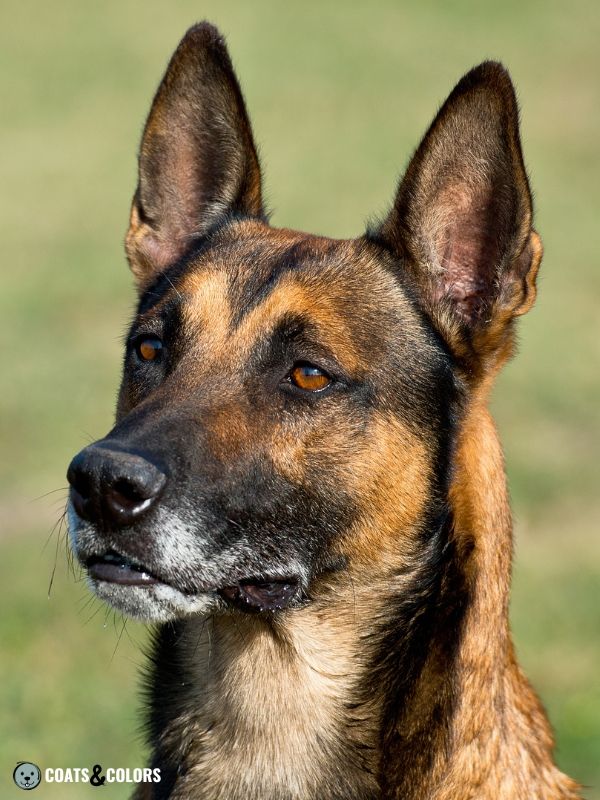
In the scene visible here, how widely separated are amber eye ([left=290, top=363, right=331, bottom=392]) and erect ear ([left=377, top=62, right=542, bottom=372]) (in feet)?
1.66

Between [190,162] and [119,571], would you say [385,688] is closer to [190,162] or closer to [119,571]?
[119,571]

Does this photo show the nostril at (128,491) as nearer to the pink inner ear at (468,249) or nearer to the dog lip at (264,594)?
the dog lip at (264,594)

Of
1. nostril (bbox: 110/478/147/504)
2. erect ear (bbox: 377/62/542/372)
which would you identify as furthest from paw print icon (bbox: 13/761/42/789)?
erect ear (bbox: 377/62/542/372)

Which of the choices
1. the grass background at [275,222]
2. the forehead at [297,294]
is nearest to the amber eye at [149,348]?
the forehead at [297,294]

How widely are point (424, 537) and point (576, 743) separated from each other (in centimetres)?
303

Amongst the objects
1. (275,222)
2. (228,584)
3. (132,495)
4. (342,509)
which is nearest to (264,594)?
(228,584)

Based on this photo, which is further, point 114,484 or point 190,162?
point 190,162

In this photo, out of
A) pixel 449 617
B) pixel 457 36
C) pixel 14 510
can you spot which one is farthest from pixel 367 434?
pixel 457 36

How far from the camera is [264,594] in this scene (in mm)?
4234

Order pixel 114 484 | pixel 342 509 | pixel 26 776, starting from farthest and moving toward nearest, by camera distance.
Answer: pixel 26 776
pixel 342 509
pixel 114 484

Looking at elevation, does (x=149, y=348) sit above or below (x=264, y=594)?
above

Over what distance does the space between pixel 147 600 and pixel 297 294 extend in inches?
46.1

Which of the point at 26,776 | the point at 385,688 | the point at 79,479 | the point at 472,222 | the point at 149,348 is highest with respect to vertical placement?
the point at 472,222

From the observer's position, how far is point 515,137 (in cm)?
425
